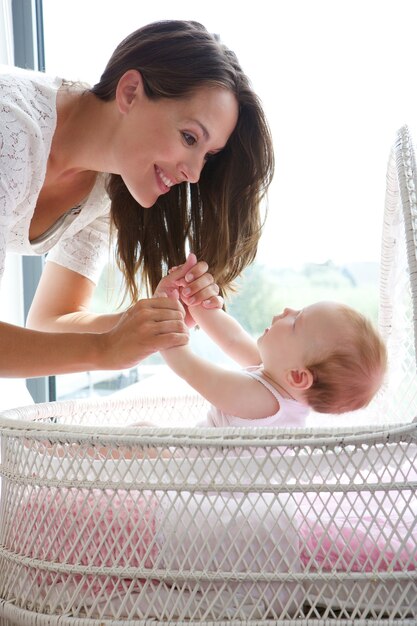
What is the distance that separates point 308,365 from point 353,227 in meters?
0.95

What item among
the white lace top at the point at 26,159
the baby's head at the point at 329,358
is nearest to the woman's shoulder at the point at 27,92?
the white lace top at the point at 26,159

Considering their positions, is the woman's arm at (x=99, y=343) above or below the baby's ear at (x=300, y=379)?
above

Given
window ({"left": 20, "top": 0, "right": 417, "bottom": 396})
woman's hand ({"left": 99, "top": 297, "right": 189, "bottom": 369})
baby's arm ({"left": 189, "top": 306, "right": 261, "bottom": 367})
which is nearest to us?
woman's hand ({"left": 99, "top": 297, "right": 189, "bottom": 369})

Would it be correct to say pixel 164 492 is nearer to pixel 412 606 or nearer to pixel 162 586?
pixel 162 586

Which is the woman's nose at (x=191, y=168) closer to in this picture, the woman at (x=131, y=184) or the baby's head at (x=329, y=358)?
the woman at (x=131, y=184)

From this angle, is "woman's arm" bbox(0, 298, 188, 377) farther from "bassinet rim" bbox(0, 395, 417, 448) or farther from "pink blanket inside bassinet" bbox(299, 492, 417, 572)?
"pink blanket inside bassinet" bbox(299, 492, 417, 572)

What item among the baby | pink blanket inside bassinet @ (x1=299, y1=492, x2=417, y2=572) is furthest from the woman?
pink blanket inside bassinet @ (x1=299, y1=492, x2=417, y2=572)

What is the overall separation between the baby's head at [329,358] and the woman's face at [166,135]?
0.35m

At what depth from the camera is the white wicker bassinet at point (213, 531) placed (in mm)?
1057

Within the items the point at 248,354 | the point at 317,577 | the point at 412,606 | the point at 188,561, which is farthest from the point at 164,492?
the point at 248,354

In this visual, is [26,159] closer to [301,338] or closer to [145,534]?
[301,338]

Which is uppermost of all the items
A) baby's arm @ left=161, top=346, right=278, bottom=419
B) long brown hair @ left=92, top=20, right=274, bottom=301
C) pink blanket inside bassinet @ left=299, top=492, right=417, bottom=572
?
long brown hair @ left=92, top=20, right=274, bottom=301

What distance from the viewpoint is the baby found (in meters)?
1.34

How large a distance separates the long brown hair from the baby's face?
0.27 meters
